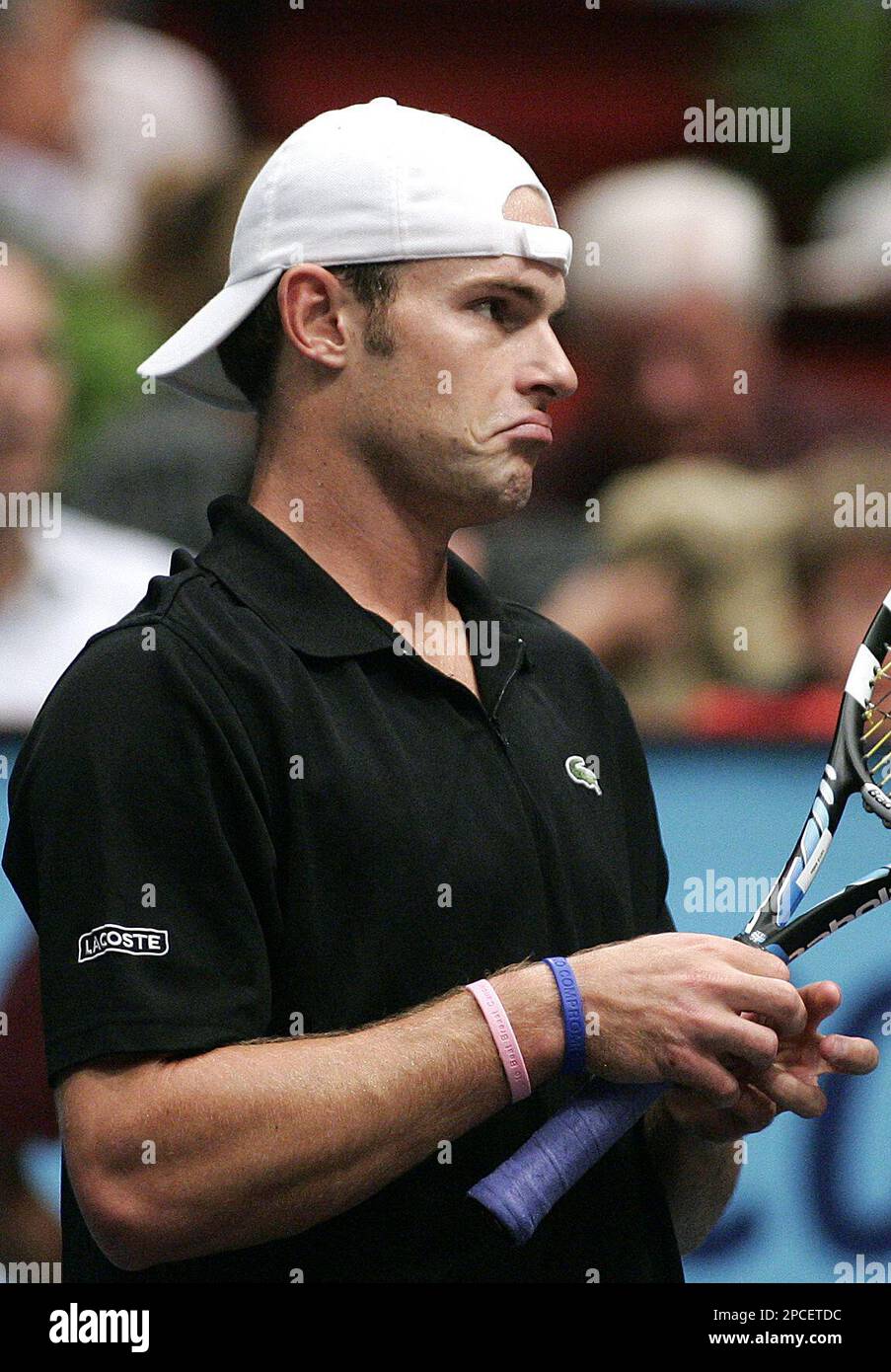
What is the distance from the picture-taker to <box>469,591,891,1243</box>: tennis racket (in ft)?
5.41

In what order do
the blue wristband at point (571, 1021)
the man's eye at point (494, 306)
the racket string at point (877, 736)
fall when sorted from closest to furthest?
the blue wristband at point (571, 1021) < the man's eye at point (494, 306) < the racket string at point (877, 736)

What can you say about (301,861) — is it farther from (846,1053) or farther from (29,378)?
(29,378)

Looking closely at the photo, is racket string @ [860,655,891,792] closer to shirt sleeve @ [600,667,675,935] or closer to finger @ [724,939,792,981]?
shirt sleeve @ [600,667,675,935]

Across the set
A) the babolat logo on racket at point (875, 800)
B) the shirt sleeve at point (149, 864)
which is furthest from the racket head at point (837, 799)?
the shirt sleeve at point (149, 864)

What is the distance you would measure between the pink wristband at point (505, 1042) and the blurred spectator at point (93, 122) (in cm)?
209

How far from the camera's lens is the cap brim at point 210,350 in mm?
1936

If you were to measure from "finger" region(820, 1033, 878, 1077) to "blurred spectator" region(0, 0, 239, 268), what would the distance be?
211cm

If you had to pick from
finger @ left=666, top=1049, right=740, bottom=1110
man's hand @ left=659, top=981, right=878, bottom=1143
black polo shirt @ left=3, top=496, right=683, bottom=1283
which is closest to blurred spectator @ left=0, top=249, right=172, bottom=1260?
black polo shirt @ left=3, top=496, right=683, bottom=1283

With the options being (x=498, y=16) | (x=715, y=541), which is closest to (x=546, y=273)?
(x=715, y=541)

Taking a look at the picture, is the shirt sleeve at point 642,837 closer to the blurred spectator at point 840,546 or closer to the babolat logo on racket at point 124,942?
the babolat logo on racket at point 124,942

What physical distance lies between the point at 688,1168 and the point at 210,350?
1.00 m

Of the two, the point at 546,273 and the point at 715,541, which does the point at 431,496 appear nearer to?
the point at 546,273

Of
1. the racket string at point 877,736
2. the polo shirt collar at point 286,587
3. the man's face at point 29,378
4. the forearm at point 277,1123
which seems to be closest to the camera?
the forearm at point 277,1123

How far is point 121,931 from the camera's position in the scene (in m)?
1.57
